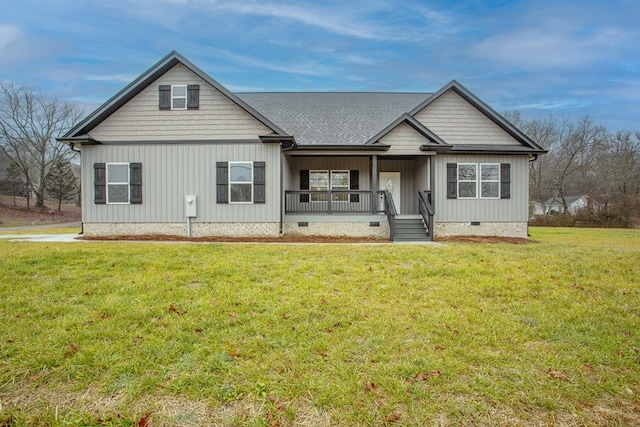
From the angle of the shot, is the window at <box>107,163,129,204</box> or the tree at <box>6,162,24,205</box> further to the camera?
the tree at <box>6,162,24,205</box>

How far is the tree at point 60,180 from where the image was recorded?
127 ft

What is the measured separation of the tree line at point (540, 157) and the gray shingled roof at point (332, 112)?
86.9 ft

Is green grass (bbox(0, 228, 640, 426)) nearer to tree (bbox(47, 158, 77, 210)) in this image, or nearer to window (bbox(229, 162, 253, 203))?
window (bbox(229, 162, 253, 203))

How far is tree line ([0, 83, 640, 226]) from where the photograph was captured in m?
36.2

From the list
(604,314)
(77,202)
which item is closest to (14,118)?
(77,202)

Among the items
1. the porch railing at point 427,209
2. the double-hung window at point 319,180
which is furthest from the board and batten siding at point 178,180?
the porch railing at point 427,209

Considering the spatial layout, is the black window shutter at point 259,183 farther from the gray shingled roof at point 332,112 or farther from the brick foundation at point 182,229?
the gray shingled roof at point 332,112

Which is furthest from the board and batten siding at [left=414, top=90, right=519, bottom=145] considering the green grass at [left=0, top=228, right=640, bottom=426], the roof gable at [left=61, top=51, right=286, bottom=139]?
the green grass at [left=0, top=228, right=640, bottom=426]

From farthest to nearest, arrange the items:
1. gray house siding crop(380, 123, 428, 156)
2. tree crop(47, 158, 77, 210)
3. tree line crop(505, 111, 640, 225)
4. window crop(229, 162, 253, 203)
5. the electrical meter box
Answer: tree crop(47, 158, 77, 210)
tree line crop(505, 111, 640, 225)
gray house siding crop(380, 123, 428, 156)
window crop(229, 162, 253, 203)
the electrical meter box

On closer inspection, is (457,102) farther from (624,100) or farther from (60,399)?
(624,100)

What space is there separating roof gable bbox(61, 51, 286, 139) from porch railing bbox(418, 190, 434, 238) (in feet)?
19.5

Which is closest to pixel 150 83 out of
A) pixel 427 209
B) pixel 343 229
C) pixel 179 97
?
pixel 179 97

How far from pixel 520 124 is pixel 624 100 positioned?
1266cm

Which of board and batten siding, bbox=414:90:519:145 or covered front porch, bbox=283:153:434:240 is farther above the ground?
board and batten siding, bbox=414:90:519:145
